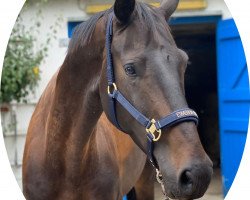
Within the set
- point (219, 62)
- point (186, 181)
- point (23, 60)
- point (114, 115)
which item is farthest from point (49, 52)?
point (186, 181)

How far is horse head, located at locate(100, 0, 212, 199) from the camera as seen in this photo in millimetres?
1653

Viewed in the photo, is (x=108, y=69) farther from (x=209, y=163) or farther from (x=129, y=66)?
(x=209, y=163)

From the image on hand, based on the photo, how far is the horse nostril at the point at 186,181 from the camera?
1.63m

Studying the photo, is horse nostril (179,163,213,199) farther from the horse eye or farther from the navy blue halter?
the horse eye

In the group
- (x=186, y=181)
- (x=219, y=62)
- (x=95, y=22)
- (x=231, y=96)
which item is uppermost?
(x=95, y=22)

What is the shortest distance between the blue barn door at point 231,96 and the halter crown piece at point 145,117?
2.94 metres

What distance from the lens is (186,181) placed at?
166 centimetres

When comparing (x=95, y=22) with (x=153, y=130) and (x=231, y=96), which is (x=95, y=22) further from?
(x=231, y=96)

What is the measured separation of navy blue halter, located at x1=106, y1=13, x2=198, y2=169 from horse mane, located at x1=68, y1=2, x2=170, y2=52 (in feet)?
0.43

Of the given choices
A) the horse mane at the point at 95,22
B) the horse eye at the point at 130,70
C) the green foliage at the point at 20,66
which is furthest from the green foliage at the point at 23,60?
the horse eye at the point at 130,70

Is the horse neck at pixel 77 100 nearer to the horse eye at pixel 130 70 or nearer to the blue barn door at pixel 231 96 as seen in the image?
the horse eye at pixel 130 70

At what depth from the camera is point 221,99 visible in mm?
5129

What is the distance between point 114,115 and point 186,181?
0.47 metres

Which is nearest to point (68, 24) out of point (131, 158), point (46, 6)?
point (46, 6)
